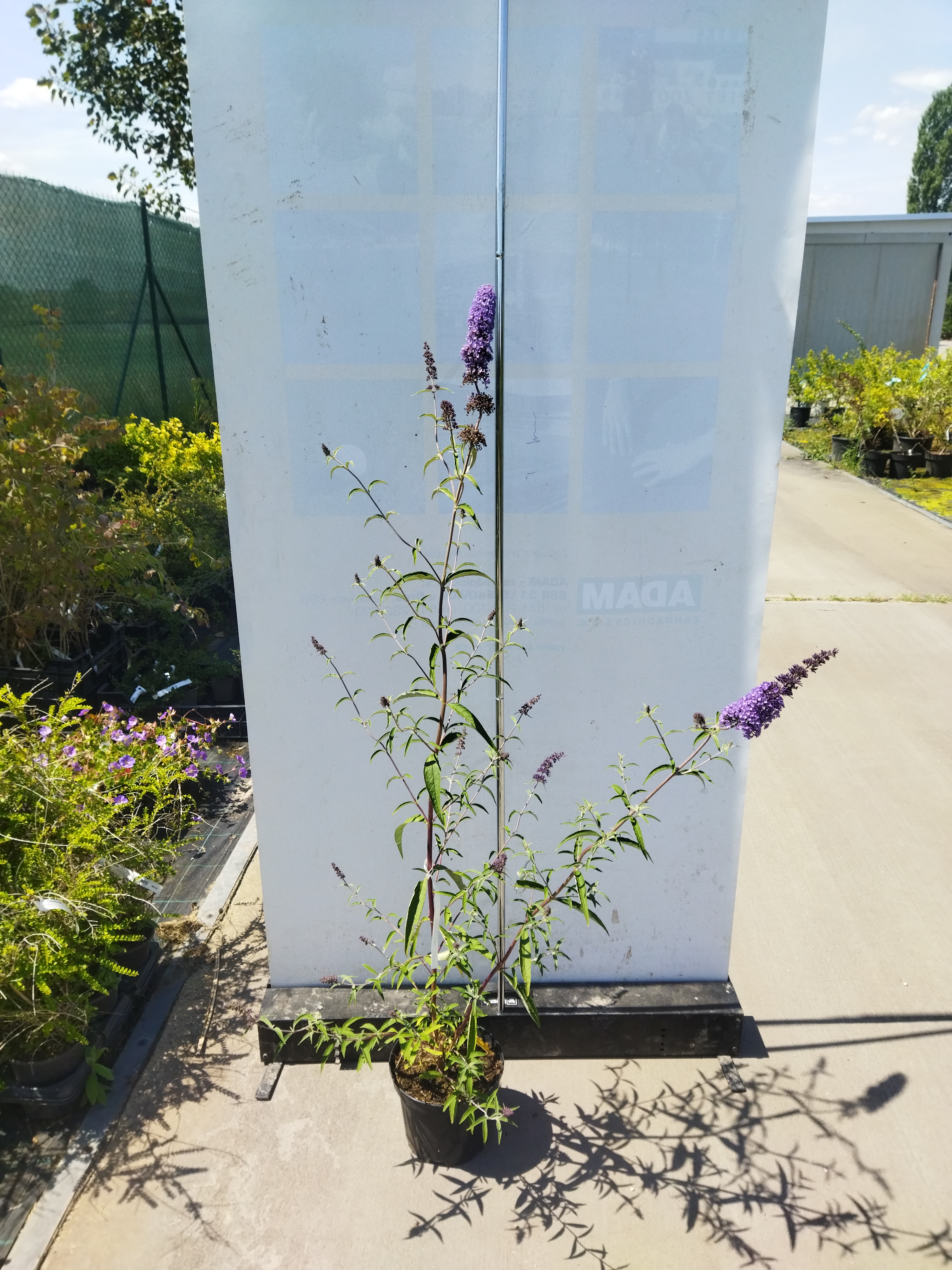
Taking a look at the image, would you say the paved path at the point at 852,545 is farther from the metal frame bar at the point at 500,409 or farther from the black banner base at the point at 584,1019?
the metal frame bar at the point at 500,409

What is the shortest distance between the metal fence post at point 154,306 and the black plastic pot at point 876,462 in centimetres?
818

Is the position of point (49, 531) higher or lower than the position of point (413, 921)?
higher

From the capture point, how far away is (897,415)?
10.6 meters

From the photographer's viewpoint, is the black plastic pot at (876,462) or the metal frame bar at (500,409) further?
the black plastic pot at (876,462)

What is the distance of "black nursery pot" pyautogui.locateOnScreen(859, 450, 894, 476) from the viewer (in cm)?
1061

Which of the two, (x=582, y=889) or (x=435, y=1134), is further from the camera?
(x=435, y=1134)

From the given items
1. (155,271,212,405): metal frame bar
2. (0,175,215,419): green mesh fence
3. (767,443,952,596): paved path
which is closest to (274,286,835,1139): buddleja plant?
(0,175,215,419): green mesh fence

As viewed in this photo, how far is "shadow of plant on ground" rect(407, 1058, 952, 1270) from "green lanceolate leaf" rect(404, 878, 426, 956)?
2.31 feet

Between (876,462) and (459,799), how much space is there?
33.6 feet

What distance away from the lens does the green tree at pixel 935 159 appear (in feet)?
140

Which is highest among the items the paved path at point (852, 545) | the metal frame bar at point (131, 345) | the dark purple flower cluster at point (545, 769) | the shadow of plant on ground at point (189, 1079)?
the metal frame bar at point (131, 345)

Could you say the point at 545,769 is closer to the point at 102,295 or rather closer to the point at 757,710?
the point at 757,710

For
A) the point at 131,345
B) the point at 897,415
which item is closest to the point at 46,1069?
the point at 131,345

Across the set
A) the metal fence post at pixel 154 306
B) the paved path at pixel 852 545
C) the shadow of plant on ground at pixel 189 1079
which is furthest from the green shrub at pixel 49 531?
the paved path at pixel 852 545
